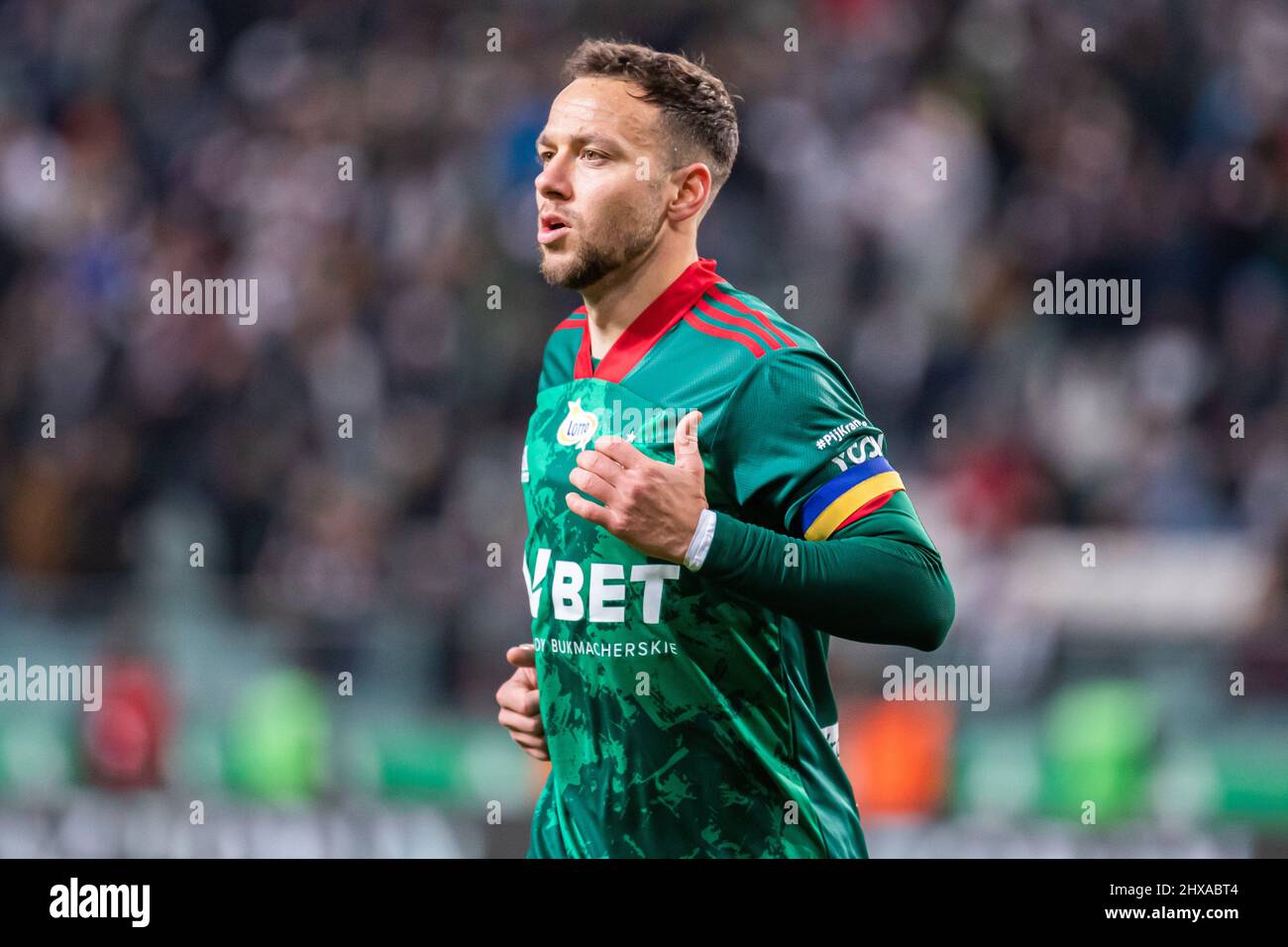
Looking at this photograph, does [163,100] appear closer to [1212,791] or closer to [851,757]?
[851,757]

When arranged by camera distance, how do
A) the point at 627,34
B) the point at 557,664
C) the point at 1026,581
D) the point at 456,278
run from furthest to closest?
the point at 627,34 → the point at 456,278 → the point at 1026,581 → the point at 557,664

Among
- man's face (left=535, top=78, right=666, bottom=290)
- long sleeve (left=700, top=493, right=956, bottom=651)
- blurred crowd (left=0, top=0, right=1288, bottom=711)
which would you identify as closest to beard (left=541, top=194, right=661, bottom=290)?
man's face (left=535, top=78, right=666, bottom=290)

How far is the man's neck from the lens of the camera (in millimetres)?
3588

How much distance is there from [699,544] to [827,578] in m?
0.25

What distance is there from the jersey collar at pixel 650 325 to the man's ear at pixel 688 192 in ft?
0.43

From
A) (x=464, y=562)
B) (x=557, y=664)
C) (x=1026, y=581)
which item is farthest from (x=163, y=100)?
(x=557, y=664)

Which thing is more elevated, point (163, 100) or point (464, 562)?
point (163, 100)

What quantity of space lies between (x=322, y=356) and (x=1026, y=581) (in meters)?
3.84

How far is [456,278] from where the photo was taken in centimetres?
893

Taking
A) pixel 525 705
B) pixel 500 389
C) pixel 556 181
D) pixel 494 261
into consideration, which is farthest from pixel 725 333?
pixel 494 261

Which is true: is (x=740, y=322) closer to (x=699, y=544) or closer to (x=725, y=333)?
(x=725, y=333)

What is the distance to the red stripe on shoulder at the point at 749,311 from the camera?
3.37m

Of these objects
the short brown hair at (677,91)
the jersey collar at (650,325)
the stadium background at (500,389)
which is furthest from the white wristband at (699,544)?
the stadium background at (500,389)

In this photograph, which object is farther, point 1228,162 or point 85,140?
point 85,140
